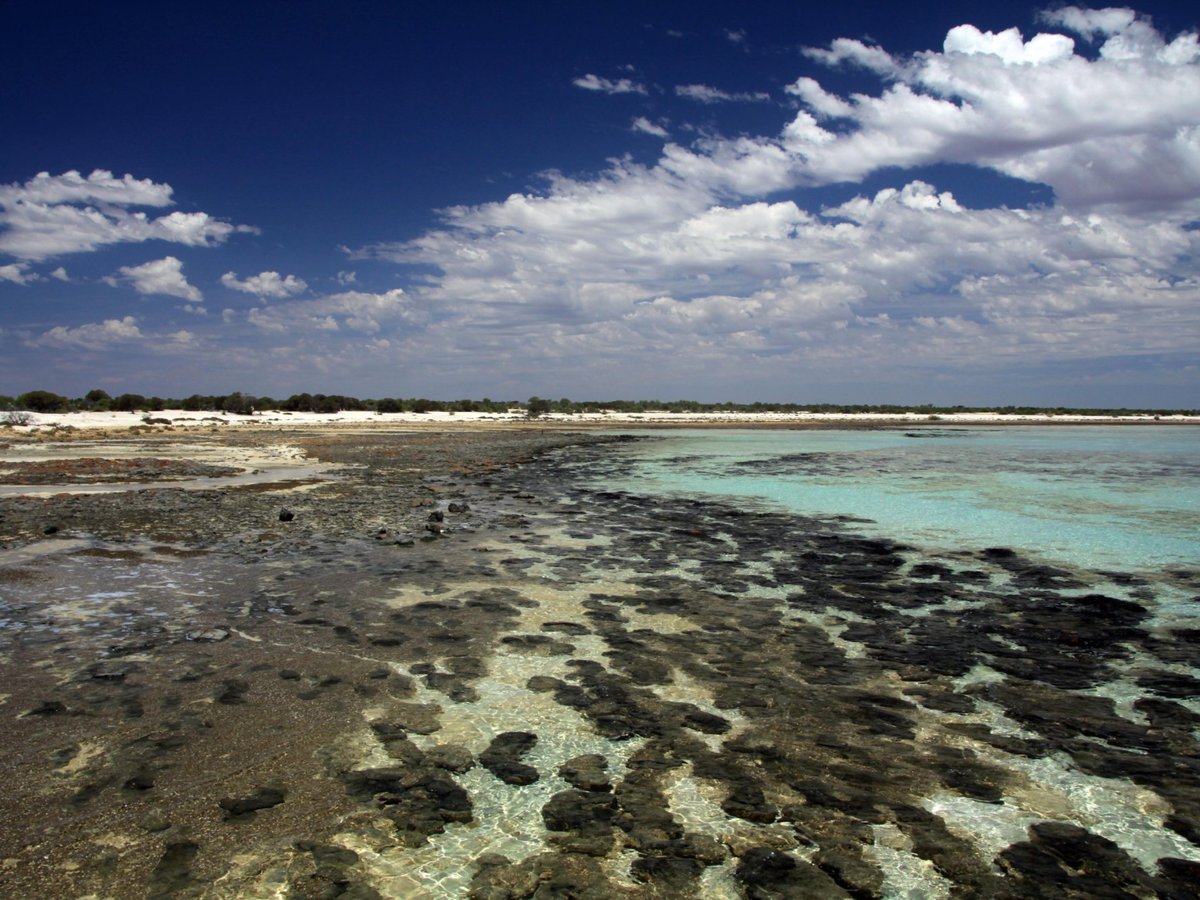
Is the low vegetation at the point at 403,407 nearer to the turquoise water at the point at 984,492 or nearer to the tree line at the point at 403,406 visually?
the tree line at the point at 403,406

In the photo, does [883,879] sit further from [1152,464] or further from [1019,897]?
[1152,464]

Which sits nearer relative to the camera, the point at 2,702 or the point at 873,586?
the point at 2,702

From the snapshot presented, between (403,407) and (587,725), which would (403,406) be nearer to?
(403,407)

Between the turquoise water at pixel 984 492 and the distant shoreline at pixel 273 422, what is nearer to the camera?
the turquoise water at pixel 984 492

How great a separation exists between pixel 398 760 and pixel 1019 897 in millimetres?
4634

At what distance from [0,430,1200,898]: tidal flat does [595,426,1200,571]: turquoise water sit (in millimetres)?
3336

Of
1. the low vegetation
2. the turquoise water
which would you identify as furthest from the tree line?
the turquoise water

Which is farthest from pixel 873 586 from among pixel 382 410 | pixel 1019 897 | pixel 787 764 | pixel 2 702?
pixel 382 410

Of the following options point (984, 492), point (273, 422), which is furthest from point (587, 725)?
point (273, 422)


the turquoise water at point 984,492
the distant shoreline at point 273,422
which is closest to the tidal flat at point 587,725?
the turquoise water at point 984,492

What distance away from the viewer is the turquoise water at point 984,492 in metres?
16.5

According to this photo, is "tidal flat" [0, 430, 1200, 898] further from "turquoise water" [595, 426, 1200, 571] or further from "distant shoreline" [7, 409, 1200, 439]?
"distant shoreline" [7, 409, 1200, 439]

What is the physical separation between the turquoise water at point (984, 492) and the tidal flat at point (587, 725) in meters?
3.34

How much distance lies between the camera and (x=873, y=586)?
12.3 metres
